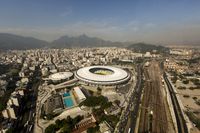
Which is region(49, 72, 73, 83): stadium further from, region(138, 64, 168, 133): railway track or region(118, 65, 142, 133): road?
region(138, 64, 168, 133): railway track

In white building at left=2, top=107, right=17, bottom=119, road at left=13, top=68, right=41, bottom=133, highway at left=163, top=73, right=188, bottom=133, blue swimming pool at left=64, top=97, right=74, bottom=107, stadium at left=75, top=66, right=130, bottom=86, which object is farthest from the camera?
stadium at left=75, top=66, right=130, bottom=86

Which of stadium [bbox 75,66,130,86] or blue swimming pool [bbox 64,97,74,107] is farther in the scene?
stadium [bbox 75,66,130,86]

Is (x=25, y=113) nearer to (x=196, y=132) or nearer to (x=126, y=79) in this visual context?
(x=126, y=79)

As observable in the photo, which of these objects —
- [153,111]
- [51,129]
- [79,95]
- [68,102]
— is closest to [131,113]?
[153,111]

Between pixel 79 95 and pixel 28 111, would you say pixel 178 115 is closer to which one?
pixel 79 95

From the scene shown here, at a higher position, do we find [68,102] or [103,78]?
[103,78]

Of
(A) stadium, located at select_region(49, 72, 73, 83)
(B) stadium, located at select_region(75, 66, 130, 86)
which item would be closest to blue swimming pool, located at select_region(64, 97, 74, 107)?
(B) stadium, located at select_region(75, 66, 130, 86)

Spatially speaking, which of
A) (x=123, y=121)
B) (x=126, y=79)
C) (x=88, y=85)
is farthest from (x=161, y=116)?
(x=88, y=85)

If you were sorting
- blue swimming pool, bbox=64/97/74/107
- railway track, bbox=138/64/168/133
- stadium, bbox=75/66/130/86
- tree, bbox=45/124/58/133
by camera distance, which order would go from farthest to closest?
1. stadium, bbox=75/66/130/86
2. blue swimming pool, bbox=64/97/74/107
3. railway track, bbox=138/64/168/133
4. tree, bbox=45/124/58/133

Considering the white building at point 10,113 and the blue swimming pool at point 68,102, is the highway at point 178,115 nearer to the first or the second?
the blue swimming pool at point 68,102

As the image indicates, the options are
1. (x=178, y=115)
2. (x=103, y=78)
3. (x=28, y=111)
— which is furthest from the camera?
(x=103, y=78)

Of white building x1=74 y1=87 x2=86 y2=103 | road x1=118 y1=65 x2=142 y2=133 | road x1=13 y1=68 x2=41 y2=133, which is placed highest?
white building x1=74 y1=87 x2=86 y2=103
